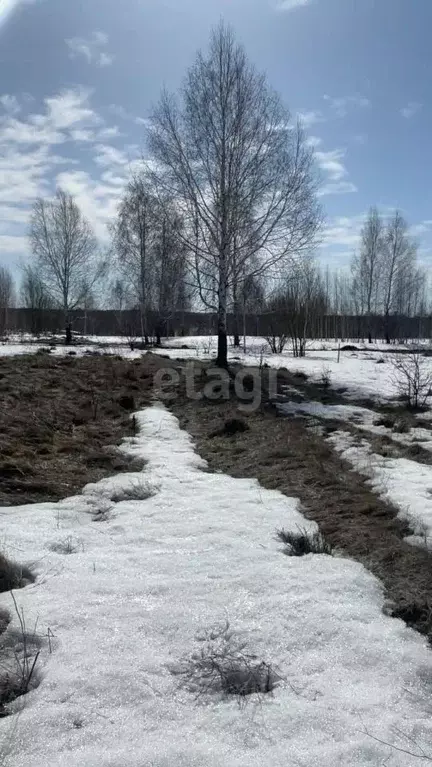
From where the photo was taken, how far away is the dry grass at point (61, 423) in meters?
4.89

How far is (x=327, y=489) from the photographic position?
15.6 ft

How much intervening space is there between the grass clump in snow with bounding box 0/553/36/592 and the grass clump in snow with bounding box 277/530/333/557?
1.68 meters

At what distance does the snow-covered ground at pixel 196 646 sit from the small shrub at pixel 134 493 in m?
0.43

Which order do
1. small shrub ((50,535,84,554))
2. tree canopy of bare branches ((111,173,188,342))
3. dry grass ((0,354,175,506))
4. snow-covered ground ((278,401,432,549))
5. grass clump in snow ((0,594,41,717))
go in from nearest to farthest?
1. grass clump in snow ((0,594,41,717))
2. small shrub ((50,535,84,554))
3. snow-covered ground ((278,401,432,549))
4. dry grass ((0,354,175,506))
5. tree canopy of bare branches ((111,173,188,342))

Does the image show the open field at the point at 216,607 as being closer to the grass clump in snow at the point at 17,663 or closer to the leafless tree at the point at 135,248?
the grass clump in snow at the point at 17,663

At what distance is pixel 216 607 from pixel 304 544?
3.29 feet

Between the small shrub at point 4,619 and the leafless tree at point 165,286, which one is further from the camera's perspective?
the leafless tree at point 165,286

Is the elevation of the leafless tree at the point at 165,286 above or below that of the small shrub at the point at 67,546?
above

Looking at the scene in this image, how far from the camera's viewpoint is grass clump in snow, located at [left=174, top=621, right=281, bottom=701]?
82.2 inches

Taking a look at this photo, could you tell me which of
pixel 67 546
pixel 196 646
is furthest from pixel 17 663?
pixel 67 546

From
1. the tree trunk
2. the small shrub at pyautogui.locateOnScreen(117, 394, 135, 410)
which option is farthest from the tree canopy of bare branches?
the small shrub at pyautogui.locateOnScreen(117, 394, 135, 410)

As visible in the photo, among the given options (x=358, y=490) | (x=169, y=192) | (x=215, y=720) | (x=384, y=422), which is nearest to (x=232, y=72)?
(x=169, y=192)

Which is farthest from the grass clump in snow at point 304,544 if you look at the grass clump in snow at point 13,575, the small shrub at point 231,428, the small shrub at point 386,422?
the small shrub at point 386,422

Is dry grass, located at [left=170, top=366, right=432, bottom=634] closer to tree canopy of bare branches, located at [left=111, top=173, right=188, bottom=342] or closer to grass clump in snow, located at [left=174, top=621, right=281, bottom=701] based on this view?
grass clump in snow, located at [left=174, top=621, right=281, bottom=701]
